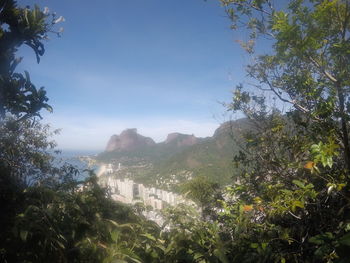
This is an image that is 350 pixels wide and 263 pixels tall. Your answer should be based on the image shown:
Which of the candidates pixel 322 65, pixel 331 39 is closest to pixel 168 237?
pixel 322 65

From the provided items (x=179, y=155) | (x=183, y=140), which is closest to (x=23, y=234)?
(x=179, y=155)

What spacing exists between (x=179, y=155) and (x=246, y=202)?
51.3 meters

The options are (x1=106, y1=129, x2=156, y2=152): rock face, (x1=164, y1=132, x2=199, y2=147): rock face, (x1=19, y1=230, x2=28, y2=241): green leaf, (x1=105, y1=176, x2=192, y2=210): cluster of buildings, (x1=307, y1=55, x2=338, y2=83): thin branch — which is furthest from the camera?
(x1=106, y1=129, x2=156, y2=152): rock face

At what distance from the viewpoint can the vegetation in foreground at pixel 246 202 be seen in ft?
6.68

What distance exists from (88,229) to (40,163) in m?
7.47

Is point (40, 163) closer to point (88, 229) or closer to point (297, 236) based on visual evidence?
point (88, 229)

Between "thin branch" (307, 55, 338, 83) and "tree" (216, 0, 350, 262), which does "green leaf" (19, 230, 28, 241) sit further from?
"thin branch" (307, 55, 338, 83)

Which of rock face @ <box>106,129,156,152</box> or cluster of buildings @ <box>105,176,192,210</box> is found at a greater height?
rock face @ <box>106,129,156,152</box>

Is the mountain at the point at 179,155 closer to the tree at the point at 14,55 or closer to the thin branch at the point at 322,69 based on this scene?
the thin branch at the point at 322,69

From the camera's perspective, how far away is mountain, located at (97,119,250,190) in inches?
636

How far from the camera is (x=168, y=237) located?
2582 millimetres

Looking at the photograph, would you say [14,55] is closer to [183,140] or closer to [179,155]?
[179,155]

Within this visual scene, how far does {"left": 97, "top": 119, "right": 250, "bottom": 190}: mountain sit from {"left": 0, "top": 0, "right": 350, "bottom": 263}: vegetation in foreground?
2.53 meters

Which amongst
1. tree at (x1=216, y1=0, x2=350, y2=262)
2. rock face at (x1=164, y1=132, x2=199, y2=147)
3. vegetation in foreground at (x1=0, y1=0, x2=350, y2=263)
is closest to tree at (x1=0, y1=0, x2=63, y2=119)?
vegetation in foreground at (x1=0, y1=0, x2=350, y2=263)
